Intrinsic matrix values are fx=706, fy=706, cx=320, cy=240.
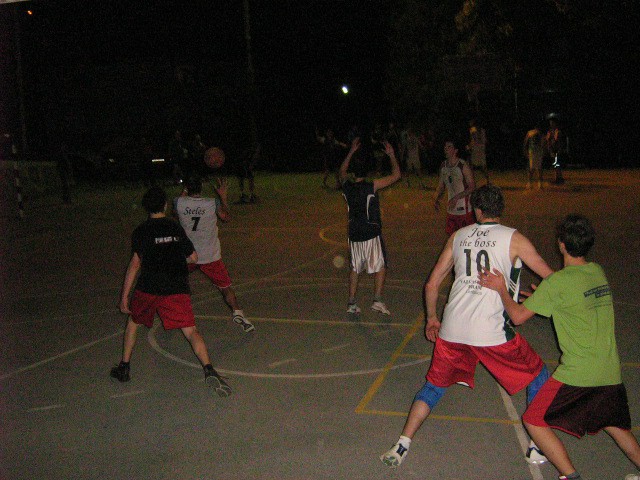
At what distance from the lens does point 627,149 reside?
3203cm

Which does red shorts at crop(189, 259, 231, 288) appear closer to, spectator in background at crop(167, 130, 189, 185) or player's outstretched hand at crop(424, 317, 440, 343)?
player's outstretched hand at crop(424, 317, 440, 343)

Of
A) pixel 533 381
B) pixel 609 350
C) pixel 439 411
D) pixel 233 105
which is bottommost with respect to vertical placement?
pixel 439 411

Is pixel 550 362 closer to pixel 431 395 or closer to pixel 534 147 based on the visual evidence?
pixel 431 395

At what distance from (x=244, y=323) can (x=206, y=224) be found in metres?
1.24

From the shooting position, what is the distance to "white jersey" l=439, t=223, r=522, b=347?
4480 mm

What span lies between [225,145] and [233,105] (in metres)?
2.63

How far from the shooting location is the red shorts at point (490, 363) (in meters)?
4.54

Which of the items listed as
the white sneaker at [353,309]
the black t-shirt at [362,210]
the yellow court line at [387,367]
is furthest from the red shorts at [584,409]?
the white sneaker at [353,309]

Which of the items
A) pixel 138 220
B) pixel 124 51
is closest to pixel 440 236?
pixel 138 220

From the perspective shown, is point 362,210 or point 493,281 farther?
point 362,210

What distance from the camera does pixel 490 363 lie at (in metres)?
4.58

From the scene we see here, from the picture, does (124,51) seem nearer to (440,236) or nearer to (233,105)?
(233,105)

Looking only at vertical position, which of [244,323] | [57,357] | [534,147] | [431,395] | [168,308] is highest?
[534,147]

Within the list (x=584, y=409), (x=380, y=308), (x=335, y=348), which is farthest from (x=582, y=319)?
(x=380, y=308)
